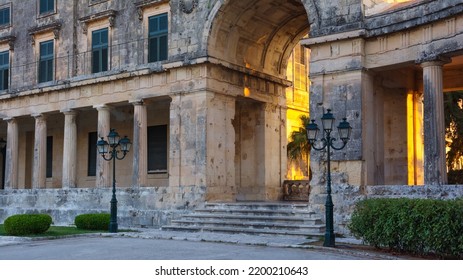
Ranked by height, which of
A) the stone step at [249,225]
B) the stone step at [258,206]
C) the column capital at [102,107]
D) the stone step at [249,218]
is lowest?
the stone step at [249,225]

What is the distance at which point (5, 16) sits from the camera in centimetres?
3197

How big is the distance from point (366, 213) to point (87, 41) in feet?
54.2

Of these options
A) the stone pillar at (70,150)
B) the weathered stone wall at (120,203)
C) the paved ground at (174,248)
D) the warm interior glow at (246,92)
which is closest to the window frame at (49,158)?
the weathered stone wall at (120,203)

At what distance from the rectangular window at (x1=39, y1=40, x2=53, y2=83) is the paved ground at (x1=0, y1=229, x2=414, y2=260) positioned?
11.3m

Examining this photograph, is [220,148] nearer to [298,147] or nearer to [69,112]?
[69,112]

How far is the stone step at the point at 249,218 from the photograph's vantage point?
19.4m

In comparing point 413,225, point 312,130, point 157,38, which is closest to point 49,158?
point 157,38

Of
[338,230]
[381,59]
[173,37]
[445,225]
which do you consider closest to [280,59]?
[173,37]

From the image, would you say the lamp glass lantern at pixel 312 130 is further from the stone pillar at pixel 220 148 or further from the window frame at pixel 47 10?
the window frame at pixel 47 10

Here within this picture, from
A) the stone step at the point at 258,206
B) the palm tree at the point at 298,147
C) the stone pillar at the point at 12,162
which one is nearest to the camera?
the stone step at the point at 258,206

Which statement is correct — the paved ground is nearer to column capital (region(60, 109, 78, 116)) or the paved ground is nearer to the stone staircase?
the stone staircase

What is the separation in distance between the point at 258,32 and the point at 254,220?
8.39 metres

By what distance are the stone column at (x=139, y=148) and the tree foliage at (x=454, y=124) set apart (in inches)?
591

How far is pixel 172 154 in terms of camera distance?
78.8 ft
